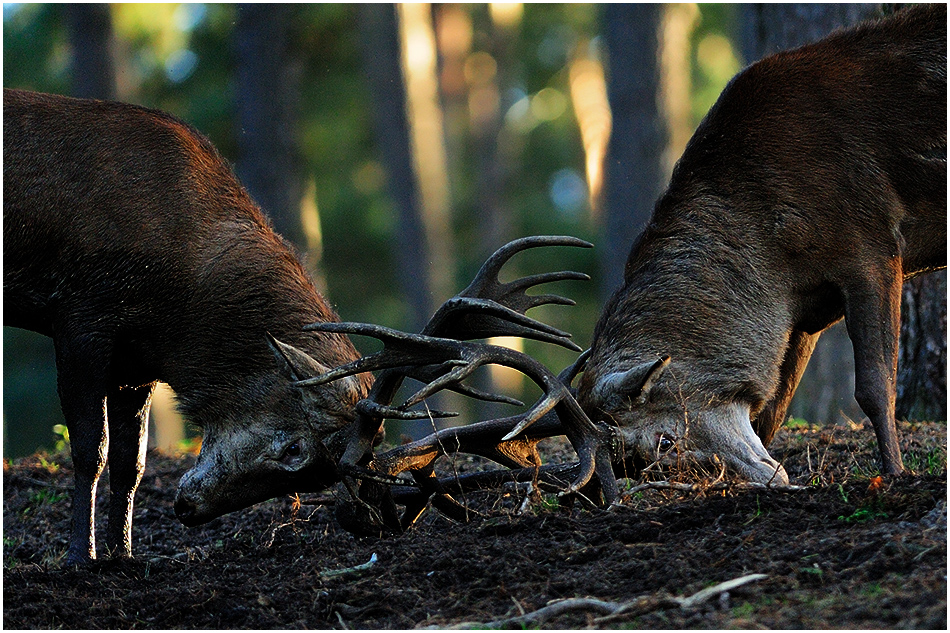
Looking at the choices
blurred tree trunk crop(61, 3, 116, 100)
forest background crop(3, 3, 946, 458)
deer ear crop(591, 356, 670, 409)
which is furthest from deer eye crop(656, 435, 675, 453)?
blurred tree trunk crop(61, 3, 116, 100)

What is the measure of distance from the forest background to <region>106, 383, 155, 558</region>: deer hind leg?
1308 millimetres

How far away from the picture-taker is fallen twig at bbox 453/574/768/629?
12.5 ft

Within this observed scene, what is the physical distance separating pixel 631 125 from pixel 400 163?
5.02 m

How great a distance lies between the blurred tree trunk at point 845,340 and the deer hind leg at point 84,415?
17.3ft

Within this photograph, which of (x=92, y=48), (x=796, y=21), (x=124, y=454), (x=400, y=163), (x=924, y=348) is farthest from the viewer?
(x=92, y=48)

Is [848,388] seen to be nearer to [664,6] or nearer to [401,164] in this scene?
[664,6]

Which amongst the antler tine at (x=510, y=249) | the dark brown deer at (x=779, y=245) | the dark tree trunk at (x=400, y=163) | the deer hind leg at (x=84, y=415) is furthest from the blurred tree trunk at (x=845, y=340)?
the dark tree trunk at (x=400, y=163)

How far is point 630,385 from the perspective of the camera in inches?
226

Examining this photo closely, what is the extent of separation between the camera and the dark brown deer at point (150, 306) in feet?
20.0

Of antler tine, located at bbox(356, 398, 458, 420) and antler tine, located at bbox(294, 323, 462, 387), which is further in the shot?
antler tine, located at bbox(294, 323, 462, 387)

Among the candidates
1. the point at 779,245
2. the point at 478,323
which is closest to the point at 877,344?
the point at 779,245

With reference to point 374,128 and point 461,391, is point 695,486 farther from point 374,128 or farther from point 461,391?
point 374,128

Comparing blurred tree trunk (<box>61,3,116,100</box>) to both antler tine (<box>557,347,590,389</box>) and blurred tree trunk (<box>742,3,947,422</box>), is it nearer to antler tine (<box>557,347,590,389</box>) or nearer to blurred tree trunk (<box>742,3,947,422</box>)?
blurred tree trunk (<box>742,3,947,422</box>)

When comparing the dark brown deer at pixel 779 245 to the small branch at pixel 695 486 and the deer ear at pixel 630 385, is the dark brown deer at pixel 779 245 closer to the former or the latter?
the deer ear at pixel 630 385
